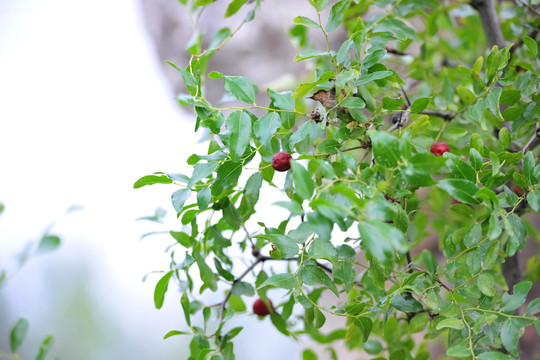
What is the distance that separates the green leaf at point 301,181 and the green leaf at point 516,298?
0.27 m

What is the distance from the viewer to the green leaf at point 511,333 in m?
0.50

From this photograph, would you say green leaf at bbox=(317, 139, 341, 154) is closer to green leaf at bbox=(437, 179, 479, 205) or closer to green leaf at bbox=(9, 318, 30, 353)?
green leaf at bbox=(437, 179, 479, 205)

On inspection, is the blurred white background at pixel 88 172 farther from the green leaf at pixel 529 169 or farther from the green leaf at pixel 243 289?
the green leaf at pixel 529 169

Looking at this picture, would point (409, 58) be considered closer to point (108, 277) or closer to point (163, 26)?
point (163, 26)

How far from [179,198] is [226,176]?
58 mm

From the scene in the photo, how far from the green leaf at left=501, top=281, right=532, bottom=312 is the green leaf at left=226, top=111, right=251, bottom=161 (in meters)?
0.33

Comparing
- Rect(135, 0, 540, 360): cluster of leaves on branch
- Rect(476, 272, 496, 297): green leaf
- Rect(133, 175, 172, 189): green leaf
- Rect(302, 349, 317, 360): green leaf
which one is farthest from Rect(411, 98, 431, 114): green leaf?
Rect(302, 349, 317, 360): green leaf

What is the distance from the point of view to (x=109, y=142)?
5.43 feet

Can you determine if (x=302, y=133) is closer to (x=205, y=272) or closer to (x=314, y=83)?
(x=314, y=83)

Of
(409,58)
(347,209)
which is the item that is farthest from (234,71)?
(347,209)

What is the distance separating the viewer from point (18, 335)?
2.82ft

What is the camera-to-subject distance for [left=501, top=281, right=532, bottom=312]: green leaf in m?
0.52

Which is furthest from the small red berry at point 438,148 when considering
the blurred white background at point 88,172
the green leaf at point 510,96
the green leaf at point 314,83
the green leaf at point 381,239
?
the blurred white background at point 88,172

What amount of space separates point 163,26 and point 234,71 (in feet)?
0.96
